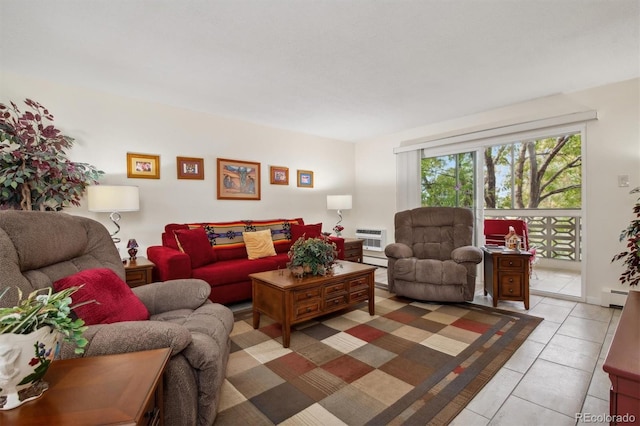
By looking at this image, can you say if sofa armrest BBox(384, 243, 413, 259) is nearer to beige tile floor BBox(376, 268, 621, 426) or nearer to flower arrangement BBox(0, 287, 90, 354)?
beige tile floor BBox(376, 268, 621, 426)

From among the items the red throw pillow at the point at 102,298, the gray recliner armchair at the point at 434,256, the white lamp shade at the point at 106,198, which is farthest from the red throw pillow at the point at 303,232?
the red throw pillow at the point at 102,298

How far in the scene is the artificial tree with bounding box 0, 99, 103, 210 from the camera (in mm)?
2408

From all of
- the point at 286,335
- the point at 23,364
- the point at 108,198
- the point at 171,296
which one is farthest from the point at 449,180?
the point at 23,364

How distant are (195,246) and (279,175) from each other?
6.24ft

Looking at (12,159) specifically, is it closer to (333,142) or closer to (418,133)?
(333,142)

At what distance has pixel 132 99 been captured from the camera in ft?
11.2

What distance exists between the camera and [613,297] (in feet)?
10.3

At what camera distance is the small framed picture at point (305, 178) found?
16.5ft

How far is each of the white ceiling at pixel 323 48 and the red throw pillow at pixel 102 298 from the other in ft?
5.46

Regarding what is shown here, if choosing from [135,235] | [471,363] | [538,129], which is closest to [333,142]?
[538,129]

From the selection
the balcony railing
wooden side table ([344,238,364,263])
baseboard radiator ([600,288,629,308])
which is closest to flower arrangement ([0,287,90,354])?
wooden side table ([344,238,364,263])

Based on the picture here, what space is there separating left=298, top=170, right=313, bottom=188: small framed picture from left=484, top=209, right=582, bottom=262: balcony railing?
328 cm

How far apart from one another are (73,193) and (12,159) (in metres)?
0.47

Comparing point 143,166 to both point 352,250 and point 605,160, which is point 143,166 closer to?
point 352,250
